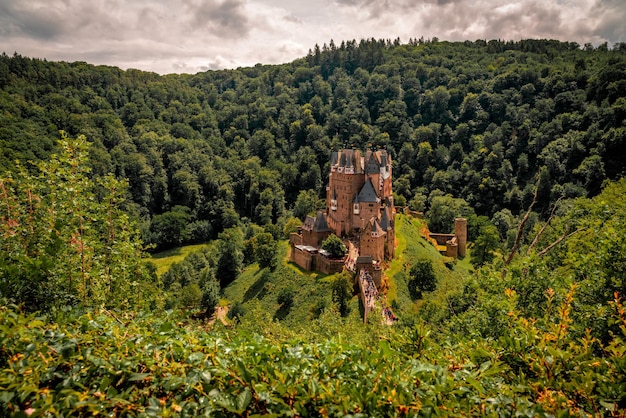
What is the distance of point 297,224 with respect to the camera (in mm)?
65375

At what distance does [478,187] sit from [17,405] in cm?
8774

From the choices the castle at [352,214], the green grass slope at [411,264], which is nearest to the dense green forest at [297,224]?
the green grass slope at [411,264]

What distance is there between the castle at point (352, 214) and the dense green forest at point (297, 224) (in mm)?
2436

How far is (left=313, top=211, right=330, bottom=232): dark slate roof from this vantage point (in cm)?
4781

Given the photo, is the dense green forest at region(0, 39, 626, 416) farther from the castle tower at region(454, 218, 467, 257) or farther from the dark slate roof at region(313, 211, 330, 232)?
the dark slate roof at region(313, 211, 330, 232)

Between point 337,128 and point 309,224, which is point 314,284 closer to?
point 309,224

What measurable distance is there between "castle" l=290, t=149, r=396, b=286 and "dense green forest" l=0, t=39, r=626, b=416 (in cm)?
244

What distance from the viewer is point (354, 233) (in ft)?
151

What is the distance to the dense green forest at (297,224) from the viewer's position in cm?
455

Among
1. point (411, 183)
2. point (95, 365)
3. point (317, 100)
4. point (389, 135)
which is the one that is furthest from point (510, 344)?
point (317, 100)

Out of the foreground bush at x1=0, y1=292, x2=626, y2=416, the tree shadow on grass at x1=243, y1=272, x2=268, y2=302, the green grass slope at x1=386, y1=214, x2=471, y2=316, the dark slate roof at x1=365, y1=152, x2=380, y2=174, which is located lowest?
the tree shadow on grass at x1=243, y1=272, x2=268, y2=302

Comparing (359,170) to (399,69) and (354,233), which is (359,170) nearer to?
(354,233)

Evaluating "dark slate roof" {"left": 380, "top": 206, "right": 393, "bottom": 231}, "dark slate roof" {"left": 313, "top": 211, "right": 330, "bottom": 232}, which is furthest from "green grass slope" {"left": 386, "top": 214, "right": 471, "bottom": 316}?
"dark slate roof" {"left": 313, "top": 211, "right": 330, "bottom": 232}

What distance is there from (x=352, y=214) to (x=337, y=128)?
247 feet
